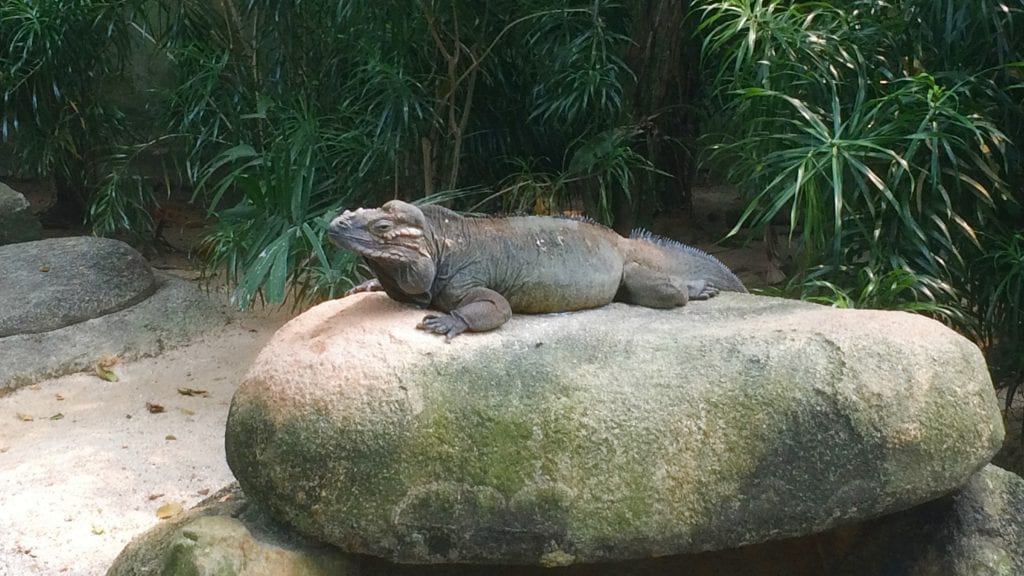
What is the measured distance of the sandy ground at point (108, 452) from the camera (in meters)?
3.79

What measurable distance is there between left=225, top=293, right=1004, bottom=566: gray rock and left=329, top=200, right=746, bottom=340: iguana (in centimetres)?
18

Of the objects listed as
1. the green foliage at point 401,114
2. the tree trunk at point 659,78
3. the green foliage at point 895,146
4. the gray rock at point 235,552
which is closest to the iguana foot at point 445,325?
the gray rock at point 235,552

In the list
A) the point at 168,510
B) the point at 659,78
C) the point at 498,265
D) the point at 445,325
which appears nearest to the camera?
the point at 445,325

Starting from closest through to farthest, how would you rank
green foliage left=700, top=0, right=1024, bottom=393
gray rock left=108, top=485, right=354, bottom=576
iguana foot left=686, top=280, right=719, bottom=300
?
gray rock left=108, top=485, right=354, bottom=576, iguana foot left=686, top=280, right=719, bottom=300, green foliage left=700, top=0, right=1024, bottom=393

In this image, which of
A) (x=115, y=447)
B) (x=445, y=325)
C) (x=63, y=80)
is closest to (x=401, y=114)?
(x=115, y=447)

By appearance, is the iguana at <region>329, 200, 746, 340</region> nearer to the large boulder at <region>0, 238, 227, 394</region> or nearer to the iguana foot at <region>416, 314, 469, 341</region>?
the iguana foot at <region>416, 314, 469, 341</region>

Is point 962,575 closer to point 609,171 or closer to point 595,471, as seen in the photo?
point 595,471

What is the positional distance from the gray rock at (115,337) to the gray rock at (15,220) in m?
1.48

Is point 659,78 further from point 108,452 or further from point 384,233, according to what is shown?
point 108,452

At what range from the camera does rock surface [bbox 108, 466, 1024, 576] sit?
8.82 ft

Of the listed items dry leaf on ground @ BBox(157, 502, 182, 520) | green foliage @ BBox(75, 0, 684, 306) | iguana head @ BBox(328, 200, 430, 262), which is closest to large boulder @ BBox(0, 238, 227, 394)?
green foliage @ BBox(75, 0, 684, 306)

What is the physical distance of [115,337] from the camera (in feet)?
19.9

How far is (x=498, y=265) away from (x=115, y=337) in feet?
12.2

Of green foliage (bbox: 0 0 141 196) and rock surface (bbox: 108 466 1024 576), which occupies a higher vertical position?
green foliage (bbox: 0 0 141 196)
